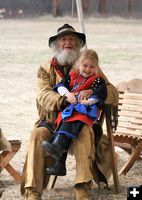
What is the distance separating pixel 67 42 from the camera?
4.78 m

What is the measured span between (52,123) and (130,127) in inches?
45.5

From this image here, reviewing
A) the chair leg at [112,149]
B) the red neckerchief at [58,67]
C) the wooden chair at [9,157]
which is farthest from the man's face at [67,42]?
the wooden chair at [9,157]

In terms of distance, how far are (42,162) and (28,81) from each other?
26.2 ft

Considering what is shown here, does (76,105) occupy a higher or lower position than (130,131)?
higher

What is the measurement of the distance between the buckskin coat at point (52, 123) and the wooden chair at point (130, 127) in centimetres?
51

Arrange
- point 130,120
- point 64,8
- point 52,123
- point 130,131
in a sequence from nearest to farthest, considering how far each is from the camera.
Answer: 1. point 52,123
2. point 130,131
3. point 130,120
4. point 64,8

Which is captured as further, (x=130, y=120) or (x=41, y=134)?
(x=130, y=120)

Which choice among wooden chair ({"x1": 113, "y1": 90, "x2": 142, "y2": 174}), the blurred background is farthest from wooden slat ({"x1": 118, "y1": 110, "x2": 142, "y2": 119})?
the blurred background

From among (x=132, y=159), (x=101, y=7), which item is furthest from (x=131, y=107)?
(x=101, y=7)

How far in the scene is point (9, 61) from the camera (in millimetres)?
16078

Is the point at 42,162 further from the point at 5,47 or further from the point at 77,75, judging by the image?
the point at 5,47

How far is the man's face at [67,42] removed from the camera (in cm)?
477

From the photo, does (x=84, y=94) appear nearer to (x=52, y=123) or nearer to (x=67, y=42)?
(x=52, y=123)

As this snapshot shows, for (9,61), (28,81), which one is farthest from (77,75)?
(9,61)
